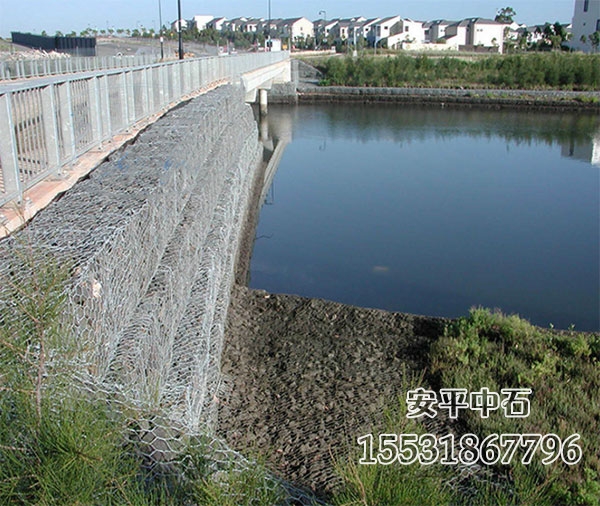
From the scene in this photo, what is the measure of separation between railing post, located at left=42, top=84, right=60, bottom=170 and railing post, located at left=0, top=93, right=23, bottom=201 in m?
1.12

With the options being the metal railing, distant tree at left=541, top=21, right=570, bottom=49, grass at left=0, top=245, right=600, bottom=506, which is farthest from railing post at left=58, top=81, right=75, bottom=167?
distant tree at left=541, top=21, right=570, bottom=49

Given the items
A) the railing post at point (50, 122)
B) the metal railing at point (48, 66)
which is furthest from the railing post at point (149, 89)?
the metal railing at point (48, 66)

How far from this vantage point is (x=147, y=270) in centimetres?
561

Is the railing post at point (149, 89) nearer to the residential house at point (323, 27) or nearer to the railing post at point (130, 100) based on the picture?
the railing post at point (130, 100)

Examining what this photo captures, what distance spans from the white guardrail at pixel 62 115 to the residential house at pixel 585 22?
70191 millimetres

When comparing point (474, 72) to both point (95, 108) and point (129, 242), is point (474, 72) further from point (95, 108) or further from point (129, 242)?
point (129, 242)

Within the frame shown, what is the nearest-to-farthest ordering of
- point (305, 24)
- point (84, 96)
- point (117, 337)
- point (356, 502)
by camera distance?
point (356, 502), point (117, 337), point (84, 96), point (305, 24)

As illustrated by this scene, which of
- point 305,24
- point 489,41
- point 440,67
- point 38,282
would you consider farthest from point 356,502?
point 305,24

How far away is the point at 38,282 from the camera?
289 centimetres

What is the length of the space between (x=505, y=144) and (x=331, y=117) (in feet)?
38.7

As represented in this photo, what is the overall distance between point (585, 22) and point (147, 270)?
270 ft

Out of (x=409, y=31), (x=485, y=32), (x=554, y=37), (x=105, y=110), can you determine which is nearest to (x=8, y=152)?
(x=105, y=110)

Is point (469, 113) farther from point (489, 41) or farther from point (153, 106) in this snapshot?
point (489, 41)

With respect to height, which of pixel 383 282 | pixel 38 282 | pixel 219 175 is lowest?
pixel 383 282
